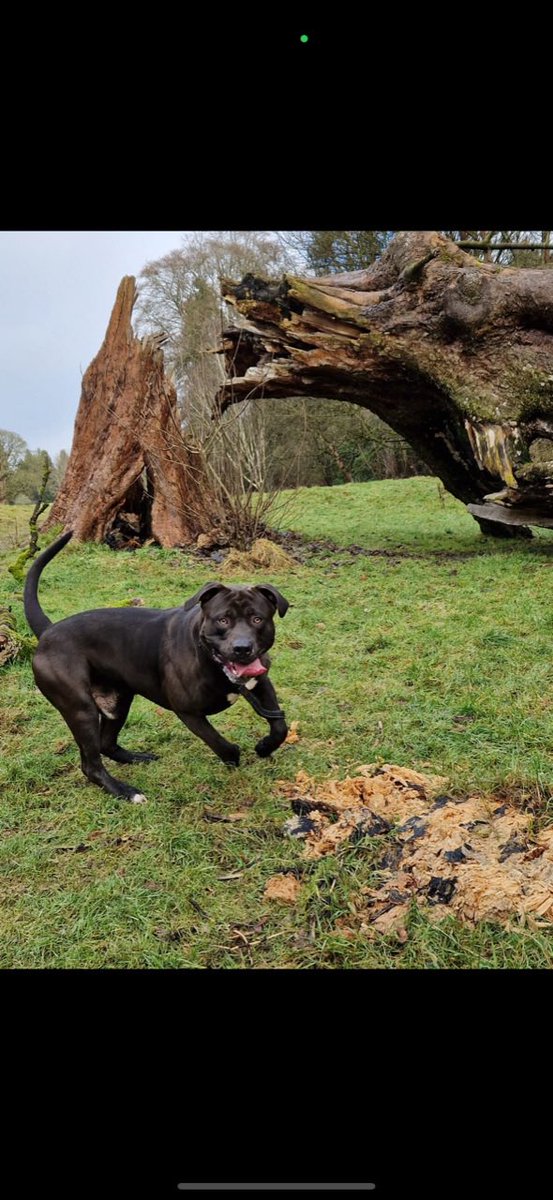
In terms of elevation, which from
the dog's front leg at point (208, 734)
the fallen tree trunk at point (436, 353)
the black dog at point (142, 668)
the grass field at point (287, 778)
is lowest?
the grass field at point (287, 778)

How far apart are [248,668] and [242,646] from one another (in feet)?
0.45

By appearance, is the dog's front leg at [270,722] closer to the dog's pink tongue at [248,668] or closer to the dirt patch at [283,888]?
the dog's pink tongue at [248,668]

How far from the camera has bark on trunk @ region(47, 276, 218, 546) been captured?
10.8 m

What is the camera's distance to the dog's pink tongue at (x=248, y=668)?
9.97 ft

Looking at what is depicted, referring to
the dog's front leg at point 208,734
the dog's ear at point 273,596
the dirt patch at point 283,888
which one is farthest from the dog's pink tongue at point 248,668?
the dirt patch at point 283,888

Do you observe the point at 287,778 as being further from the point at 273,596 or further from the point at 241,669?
the point at 273,596

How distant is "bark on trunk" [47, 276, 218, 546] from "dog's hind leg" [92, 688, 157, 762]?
265 inches

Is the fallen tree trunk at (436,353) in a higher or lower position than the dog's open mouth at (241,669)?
higher

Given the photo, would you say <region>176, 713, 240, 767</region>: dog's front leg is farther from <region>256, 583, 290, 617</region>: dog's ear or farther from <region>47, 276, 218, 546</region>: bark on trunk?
<region>47, 276, 218, 546</region>: bark on trunk

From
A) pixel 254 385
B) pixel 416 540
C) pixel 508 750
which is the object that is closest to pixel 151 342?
pixel 254 385

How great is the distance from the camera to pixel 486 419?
819 cm

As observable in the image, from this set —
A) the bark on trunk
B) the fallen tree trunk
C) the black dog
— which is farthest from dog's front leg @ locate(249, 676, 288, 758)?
the bark on trunk

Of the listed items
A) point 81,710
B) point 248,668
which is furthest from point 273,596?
point 81,710
